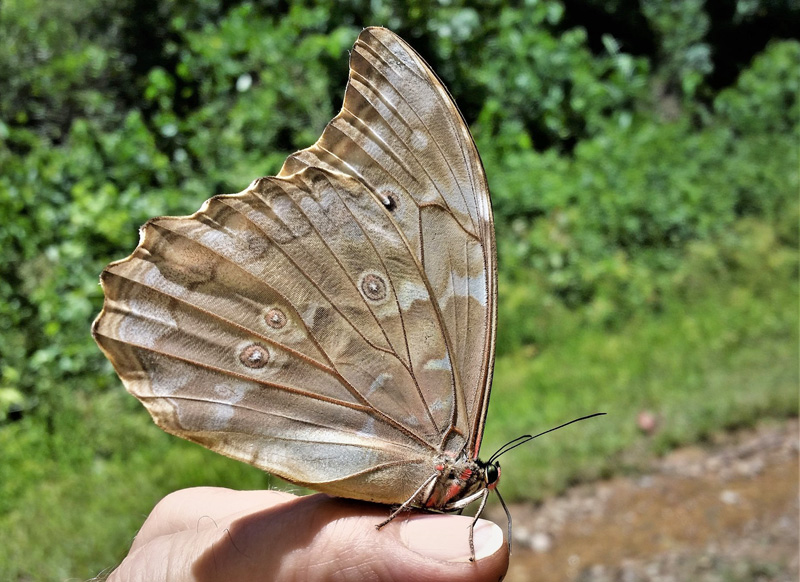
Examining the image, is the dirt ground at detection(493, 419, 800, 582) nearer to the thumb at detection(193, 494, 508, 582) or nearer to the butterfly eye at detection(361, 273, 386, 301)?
the thumb at detection(193, 494, 508, 582)

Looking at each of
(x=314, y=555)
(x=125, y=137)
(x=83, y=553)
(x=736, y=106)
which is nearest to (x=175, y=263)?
(x=314, y=555)

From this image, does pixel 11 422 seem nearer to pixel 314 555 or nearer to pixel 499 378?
pixel 499 378

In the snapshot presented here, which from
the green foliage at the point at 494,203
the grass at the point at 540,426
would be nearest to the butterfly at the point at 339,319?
the grass at the point at 540,426

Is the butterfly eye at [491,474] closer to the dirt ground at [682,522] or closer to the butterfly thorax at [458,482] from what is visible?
the butterfly thorax at [458,482]

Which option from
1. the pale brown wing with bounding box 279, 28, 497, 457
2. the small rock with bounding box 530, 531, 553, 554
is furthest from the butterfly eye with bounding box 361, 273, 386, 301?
the small rock with bounding box 530, 531, 553, 554

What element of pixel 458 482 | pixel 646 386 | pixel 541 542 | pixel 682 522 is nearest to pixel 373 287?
pixel 458 482

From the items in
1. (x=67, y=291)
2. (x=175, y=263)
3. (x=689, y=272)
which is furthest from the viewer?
(x=689, y=272)
